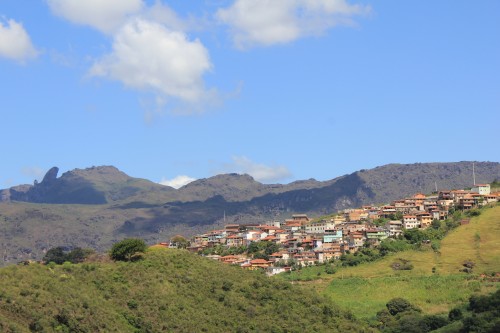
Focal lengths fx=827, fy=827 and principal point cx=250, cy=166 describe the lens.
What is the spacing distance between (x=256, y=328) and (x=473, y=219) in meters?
87.0

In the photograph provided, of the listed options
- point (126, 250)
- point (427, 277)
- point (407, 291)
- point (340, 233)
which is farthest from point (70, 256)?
point (126, 250)

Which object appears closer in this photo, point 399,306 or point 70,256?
point 399,306

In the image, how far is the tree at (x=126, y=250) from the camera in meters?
78.8

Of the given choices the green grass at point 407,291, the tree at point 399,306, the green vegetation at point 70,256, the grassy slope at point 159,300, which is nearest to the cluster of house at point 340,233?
the green vegetation at point 70,256

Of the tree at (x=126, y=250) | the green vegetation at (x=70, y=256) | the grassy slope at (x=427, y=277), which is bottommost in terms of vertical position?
the grassy slope at (x=427, y=277)

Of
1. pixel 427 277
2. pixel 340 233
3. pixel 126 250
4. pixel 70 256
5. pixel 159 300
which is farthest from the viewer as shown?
pixel 340 233

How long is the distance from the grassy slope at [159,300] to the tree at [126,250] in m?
1.48

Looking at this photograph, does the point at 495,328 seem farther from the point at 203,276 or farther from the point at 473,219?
the point at 473,219

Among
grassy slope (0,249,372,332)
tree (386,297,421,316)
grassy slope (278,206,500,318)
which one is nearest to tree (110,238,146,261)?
grassy slope (0,249,372,332)

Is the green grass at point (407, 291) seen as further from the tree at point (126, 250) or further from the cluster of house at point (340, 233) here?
the tree at point (126, 250)

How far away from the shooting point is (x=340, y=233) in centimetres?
16600

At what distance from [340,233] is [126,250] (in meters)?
92.4

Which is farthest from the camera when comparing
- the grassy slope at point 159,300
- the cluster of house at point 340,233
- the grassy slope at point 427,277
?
the cluster of house at point 340,233

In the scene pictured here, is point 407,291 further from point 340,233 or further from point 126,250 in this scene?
point 340,233
